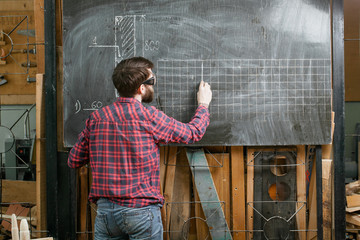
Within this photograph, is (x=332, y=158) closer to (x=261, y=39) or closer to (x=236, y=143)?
(x=236, y=143)

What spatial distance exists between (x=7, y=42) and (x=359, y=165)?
3.85 m

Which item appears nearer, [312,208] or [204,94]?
[204,94]

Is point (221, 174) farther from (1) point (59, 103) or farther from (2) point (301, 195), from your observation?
(1) point (59, 103)

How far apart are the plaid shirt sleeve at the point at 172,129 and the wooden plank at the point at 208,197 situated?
561mm

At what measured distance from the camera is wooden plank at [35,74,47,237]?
227 cm

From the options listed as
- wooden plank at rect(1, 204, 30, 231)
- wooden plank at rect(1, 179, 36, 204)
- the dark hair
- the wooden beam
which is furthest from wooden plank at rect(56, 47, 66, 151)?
the wooden beam

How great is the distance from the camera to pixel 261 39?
211 cm

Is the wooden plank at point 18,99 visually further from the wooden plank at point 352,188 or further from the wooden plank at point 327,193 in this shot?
the wooden plank at point 352,188

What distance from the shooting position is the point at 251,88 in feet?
6.95

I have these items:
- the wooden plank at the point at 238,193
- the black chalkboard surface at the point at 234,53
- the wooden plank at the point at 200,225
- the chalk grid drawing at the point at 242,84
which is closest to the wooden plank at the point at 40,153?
the black chalkboard surface at the point at 234,53

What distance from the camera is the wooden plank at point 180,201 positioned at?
242 cm

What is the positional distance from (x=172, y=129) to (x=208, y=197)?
87 centimetres

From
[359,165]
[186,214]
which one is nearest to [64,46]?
[186,214]

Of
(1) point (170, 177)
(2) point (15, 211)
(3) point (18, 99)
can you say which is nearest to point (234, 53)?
(1) point (170, 177)
